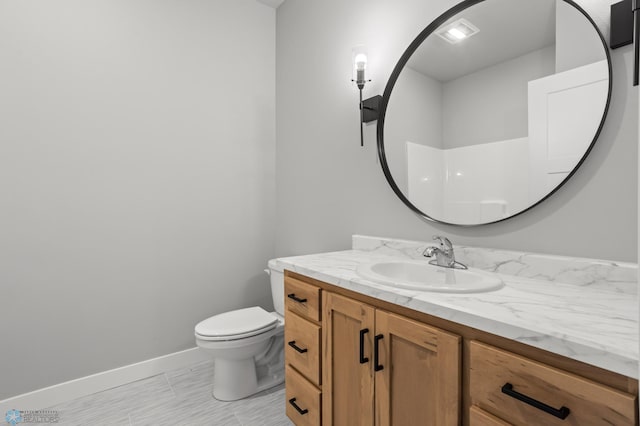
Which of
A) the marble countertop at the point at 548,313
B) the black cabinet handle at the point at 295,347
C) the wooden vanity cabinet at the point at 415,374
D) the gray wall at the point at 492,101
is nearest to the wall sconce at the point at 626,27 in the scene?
the gray wall at the point at 492,101

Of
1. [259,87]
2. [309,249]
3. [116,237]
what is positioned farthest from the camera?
[259,87]

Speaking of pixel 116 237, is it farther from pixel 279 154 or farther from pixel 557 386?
pixel 557 386

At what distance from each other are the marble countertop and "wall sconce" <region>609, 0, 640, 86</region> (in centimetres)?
65

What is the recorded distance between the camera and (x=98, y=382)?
192 cm

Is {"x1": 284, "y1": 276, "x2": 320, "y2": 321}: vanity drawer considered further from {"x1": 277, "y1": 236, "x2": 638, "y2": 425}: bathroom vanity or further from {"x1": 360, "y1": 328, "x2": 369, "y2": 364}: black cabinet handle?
{"x1": 360, "y1": 328, "x2": 369, "y2": 364}: black cabinet handle

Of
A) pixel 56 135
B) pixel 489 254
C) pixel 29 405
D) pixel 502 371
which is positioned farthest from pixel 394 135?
pixel 29 405

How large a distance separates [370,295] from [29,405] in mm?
2053


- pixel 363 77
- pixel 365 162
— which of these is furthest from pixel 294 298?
pixel 363 77

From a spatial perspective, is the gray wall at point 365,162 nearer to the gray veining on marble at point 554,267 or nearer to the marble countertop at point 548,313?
the gray veining on marble at point 554,267

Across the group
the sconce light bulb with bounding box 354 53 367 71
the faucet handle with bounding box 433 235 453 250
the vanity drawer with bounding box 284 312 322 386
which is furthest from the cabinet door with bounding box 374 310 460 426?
the sconce light bulb with bounding box 354 53 367 71

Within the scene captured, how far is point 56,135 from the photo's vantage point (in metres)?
1.80

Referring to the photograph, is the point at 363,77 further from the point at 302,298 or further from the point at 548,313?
the point at 548,313

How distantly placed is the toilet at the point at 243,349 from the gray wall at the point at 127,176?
0.53m

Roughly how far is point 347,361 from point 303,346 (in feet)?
0.92
